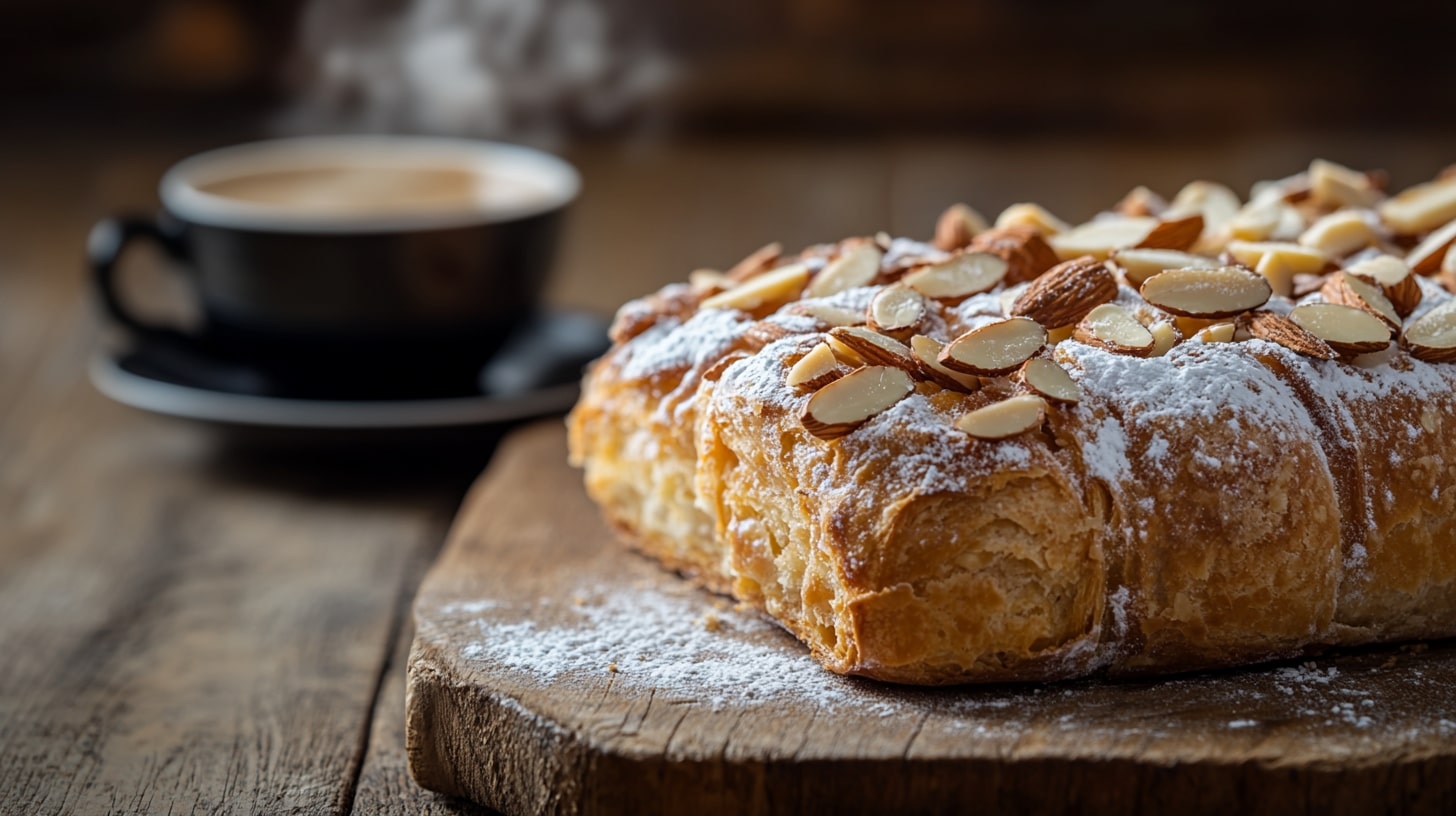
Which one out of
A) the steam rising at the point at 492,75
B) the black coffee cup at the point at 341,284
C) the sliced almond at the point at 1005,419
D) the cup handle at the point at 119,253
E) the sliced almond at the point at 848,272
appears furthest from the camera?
the steam rising at the point at 492,75

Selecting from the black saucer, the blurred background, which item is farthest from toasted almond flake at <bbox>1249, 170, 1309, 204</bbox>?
the blurred background

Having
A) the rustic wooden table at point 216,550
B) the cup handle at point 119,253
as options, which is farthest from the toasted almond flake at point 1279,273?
the cup handle at point 119,253

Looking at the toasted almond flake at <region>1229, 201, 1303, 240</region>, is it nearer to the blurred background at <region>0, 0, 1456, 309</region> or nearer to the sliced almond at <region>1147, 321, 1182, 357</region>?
the sliced almond at <region>1147, 321, 1182, 357</region>

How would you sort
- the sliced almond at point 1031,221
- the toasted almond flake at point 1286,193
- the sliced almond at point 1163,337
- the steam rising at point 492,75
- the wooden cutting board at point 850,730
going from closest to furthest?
1. the wooden cutting board at point 850,730
2. the sliced almond at point 1163,337
3. the sliced almond at point 1031,221
4. the toasted almond flake at point 1286,193
5. the steam rising at point 492,75

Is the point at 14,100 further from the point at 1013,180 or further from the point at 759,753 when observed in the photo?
the point at 759,753

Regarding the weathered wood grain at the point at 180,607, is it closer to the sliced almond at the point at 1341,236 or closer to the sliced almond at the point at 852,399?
the sliced almond at the point at 852,399
